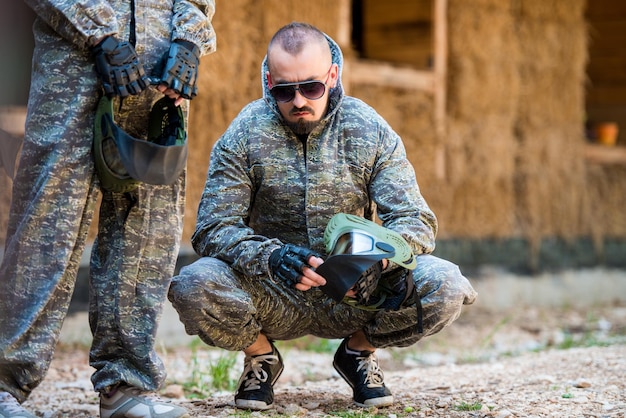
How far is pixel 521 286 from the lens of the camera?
8.69 m

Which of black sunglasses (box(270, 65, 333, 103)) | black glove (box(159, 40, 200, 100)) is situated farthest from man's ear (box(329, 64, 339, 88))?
black glove (box(159, 40, 200, 100))

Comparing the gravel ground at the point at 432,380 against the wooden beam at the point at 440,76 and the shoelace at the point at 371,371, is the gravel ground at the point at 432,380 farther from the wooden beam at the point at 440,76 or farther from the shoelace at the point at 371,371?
the wooden beam at the point at 440,76

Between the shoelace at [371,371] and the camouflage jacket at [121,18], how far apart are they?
4.14 ft

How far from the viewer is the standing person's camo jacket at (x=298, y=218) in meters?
3.28

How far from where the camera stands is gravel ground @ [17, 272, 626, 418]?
11.4 ft

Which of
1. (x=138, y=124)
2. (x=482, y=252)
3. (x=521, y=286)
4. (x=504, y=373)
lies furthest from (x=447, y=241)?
(x=138, y=124)

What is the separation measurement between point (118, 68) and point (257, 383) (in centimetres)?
124

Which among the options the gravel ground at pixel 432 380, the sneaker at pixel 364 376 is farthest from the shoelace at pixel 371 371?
the gravel ground at pixel 432 380

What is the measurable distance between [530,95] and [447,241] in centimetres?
181

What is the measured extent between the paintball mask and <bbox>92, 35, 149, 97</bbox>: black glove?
0.78 metres

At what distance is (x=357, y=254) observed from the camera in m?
3.02

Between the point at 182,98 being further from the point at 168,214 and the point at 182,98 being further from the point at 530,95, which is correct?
the point at 530,95

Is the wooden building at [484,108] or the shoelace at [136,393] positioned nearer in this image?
the shoelace at [136,393]

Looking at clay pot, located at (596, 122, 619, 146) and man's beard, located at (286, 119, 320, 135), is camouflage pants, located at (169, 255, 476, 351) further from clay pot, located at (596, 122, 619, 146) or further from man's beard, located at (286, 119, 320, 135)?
clay pot, located at (596, 122, 619, 146)
